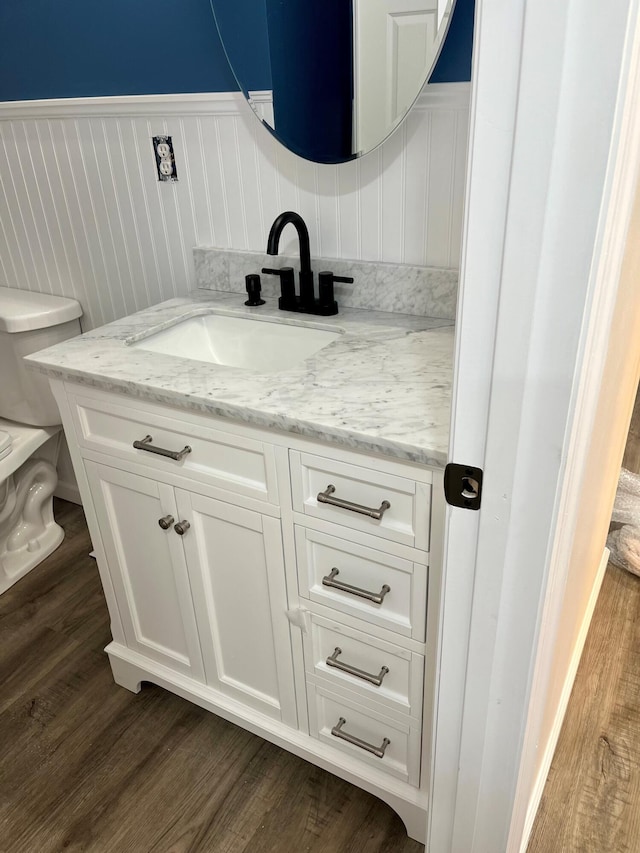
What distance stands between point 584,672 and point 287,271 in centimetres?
121

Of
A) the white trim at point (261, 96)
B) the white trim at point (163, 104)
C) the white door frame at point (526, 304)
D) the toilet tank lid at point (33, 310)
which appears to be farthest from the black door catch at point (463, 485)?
the toilet tank lid at point (33, 310)

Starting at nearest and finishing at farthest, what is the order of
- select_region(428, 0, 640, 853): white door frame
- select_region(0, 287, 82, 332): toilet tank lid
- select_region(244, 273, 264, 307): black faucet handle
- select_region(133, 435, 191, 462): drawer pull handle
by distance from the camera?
select_region(428, 0, 640, 853): white door frame
select_region(133, 435, 191, 462): drawer pull handle
select_region(244, 273, 264, 307): black faucet handle
select_region(0, 287, 82, 332): toilet tank lid

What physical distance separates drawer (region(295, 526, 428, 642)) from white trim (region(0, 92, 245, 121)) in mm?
992

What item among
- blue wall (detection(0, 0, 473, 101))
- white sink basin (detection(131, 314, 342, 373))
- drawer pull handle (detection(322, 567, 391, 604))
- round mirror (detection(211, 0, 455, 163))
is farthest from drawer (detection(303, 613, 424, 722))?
blue wall (detection(0, 0, 473, 101))

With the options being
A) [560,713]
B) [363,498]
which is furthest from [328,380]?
[560,713]

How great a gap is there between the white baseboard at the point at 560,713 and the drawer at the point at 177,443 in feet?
2.58

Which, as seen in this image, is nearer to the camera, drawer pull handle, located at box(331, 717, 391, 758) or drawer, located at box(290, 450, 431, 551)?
drawer, located at box(290, 450, 431, 551)

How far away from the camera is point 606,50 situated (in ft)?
1.71

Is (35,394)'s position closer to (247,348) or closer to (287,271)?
(247,348)

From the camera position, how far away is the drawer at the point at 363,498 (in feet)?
3.31

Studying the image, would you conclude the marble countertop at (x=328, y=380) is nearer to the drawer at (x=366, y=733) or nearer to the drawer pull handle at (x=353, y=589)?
the drawer pull handle at (x=353, y=589)

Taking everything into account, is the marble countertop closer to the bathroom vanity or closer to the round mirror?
the bathroom vanity

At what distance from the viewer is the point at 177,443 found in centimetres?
125

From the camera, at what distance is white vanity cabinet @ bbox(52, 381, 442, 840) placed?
1.08 m
